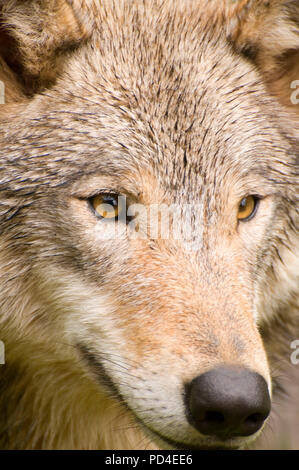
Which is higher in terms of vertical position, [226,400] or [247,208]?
[247,208]

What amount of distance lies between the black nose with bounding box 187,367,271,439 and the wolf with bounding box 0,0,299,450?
0.05 ft

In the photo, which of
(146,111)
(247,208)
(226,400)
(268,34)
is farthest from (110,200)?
(268,34)

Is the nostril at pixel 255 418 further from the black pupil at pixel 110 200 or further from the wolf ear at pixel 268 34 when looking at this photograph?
the wolf ear at pixel 268 34

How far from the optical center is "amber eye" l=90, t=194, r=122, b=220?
2965 millimetres

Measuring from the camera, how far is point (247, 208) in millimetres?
3205

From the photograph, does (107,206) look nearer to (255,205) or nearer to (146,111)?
(146,111)

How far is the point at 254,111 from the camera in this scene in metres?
3.31

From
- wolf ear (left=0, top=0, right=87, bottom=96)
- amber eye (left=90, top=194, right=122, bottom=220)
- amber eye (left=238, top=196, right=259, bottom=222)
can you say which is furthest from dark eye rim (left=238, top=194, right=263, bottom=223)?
wolf ear (left=0, top=0, right=87, bottom=96)

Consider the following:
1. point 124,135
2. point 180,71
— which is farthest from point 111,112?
point 180,71

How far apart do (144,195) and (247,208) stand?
59cm

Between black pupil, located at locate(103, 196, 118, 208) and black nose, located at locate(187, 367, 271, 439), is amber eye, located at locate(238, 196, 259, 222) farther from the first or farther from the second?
black nose, located at locate(187, 367, 271, 439)

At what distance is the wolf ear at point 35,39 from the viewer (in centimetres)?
298

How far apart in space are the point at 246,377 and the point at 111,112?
1.41m
